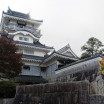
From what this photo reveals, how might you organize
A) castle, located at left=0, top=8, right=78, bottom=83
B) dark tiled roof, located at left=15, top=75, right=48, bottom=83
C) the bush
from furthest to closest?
castle, located at left=0, top=8, right=78, bottom=83 → dark tiled roof, located at left=15, top=75, right=48, bottom=83 → the bush

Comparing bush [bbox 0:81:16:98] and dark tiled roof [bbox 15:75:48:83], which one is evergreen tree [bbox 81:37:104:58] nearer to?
dark tiled roof [bbox 15:75:48:83]

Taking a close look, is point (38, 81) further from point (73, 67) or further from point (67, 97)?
point (67, 97)

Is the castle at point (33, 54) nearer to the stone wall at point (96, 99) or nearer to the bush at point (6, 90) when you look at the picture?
the bush at point (6, 90)

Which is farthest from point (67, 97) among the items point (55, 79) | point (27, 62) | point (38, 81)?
point (27, 62)

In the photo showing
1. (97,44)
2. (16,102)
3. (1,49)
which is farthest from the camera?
(97,44)

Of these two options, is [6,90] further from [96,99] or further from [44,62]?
[44,62]

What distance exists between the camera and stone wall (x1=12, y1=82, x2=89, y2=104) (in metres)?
6.44

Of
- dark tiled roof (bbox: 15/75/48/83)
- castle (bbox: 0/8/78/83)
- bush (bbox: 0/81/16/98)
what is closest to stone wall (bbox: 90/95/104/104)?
bush (bbox: 0/81/16/98)

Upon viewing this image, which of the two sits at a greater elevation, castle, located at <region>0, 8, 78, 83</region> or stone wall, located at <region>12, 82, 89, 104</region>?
castle, located at <region>0, 8, 78, 83</region>

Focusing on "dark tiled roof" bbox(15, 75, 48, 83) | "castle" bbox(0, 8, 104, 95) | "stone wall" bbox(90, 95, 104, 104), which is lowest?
"stone wall" bbox(90, 95, 104, 104)

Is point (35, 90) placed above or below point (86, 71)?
below

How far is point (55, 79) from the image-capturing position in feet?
63.5

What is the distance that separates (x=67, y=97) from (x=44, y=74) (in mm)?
16819

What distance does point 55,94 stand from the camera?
765 cm
